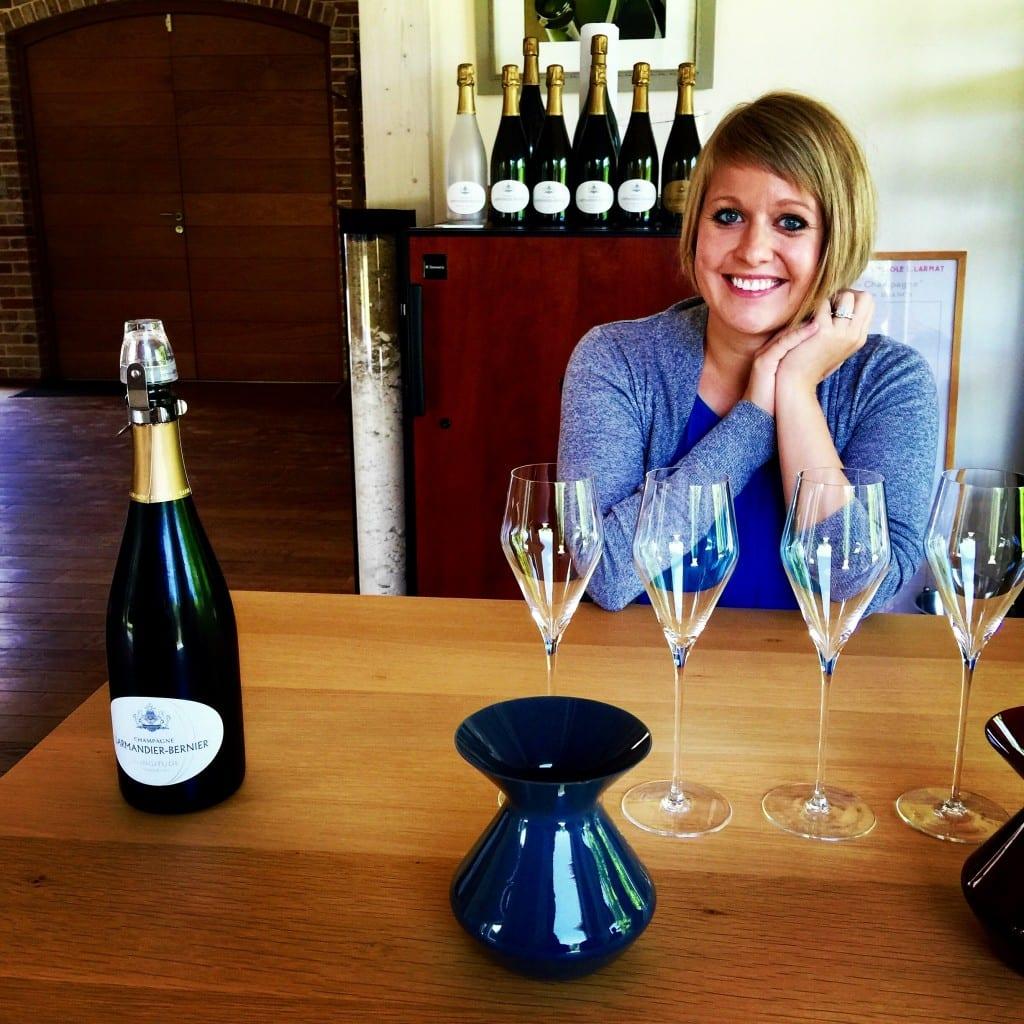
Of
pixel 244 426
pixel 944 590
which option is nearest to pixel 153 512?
pixel 944 590

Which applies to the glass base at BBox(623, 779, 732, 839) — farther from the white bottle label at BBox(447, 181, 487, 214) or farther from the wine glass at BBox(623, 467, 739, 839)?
the white bottle label at BBox(447, 181, 487, 214)

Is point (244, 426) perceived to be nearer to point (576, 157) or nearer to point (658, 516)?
point (576, 157)

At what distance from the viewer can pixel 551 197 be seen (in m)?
2.39

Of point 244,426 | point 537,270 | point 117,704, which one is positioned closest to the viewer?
point 117,704

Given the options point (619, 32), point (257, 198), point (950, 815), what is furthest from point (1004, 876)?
point (257, 198)

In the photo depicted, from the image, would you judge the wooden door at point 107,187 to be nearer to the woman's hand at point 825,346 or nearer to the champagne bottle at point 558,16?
the champagne bottle at point 558,16

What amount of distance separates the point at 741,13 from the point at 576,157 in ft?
1.61

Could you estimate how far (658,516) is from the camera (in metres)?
0.73

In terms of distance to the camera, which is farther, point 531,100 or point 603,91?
point 531,100

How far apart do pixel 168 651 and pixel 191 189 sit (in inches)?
259

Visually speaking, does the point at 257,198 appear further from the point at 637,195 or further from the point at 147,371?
the point at 147,371

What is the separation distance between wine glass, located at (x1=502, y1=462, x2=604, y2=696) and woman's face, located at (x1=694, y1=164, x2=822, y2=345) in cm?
77

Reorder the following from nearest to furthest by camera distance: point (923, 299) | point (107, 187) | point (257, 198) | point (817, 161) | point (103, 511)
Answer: point (817, 161), point (923, 299), point (103, 511), point (257, 198), point (107, 187)

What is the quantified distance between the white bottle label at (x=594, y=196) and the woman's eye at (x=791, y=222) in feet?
3.35
